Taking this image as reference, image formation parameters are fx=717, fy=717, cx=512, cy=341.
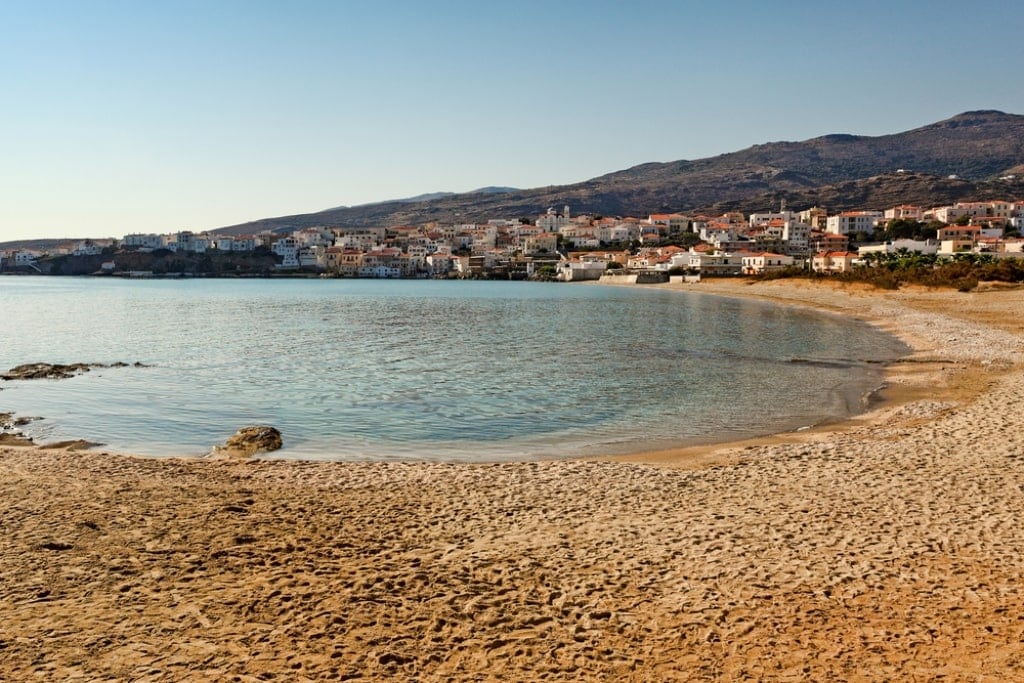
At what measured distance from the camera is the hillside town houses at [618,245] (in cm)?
10262

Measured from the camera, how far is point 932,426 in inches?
500

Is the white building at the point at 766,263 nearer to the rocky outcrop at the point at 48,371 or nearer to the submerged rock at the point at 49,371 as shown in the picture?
the submerged rock at the point at 49,371

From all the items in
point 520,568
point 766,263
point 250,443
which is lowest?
point 766,263

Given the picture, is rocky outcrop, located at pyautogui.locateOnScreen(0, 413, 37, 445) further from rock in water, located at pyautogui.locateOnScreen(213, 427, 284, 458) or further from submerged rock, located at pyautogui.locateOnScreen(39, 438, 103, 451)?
rock in water, located at pyautogui.locateOnScreen(213, 427, 284, 458)

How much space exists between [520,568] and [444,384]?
13.6 meters

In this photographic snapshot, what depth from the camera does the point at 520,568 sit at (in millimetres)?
Result: 6660

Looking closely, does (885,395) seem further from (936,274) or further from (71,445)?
(936,274)

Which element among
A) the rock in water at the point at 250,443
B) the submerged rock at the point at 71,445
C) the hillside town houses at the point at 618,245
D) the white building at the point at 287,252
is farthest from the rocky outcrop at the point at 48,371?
the white building at the point at 287,252

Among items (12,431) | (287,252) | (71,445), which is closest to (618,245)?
(287,252)

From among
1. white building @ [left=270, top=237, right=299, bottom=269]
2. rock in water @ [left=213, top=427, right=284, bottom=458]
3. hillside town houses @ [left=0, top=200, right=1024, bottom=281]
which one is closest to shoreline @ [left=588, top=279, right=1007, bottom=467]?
rock in water @ [left=213, top=427, right=284, bottom=458]

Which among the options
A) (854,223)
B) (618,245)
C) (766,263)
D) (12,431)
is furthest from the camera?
(618,245)

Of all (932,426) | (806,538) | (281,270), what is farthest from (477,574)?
(281,270)

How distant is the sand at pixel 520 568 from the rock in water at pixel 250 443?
3.92 feet

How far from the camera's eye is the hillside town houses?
102625 millimetres
